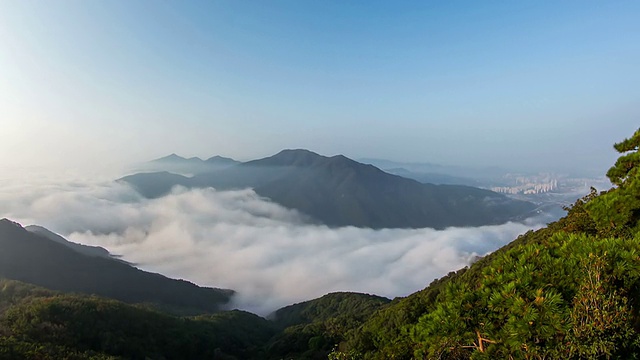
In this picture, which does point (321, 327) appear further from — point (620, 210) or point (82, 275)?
point (82, 275)

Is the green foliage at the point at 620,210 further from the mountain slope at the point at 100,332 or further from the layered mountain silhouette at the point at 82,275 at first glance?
the layered mountain silhouette at the point at 82,275

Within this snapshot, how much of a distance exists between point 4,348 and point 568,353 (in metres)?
52.4

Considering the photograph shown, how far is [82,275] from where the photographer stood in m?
138

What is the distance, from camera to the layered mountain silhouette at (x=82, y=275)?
13038 cm

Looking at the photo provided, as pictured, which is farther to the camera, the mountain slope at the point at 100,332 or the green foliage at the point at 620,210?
the mountain slope at the point at 100,332

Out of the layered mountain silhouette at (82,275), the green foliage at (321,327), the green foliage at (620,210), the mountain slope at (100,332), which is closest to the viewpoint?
the green foliage at (620,210)

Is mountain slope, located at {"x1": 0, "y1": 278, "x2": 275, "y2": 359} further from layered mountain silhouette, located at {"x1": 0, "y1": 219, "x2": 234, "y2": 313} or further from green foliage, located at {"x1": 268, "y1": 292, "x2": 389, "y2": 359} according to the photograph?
layered mountain silhouette, located at {"x1": 0, "y1": 219, "x2": 234, "y2": 313}

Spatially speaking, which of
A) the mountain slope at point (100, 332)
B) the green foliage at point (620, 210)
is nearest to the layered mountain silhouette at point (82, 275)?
the mountain slope at point (100, 332)

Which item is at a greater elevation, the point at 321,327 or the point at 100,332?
the point at 100,332

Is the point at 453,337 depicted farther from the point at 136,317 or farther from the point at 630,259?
the point at 136,317

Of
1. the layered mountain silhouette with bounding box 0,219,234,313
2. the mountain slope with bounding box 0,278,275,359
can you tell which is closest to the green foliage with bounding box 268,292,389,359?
the mountain slope with bounding box 0,278,275,359

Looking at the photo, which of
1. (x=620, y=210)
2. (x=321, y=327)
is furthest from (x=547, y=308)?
(x=321, y=327)

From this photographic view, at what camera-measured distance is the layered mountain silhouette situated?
428 ft

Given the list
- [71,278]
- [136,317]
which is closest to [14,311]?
[136,317]
